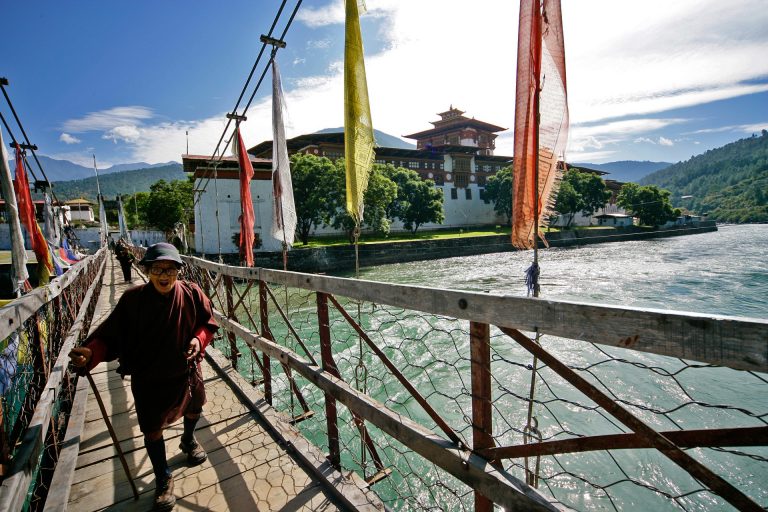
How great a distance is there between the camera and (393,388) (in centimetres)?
777

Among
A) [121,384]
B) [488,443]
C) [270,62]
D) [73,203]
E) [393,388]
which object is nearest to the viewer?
[488,443]

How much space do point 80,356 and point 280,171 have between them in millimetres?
3425

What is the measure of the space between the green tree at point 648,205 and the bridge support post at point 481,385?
6428 centimetres

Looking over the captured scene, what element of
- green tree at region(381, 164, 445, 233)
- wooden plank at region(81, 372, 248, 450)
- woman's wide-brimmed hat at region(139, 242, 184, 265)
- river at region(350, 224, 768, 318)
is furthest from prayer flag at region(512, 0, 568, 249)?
green tree at region(381, 164, 445, 233)

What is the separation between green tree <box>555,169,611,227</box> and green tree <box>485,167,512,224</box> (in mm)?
6179

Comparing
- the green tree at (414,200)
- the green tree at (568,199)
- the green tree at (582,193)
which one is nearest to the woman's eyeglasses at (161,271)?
the green tree at (414,200)

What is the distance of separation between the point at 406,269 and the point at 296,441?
2473 centimetres

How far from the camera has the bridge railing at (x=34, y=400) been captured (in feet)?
5.79

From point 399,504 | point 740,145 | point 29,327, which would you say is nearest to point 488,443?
point 29,327

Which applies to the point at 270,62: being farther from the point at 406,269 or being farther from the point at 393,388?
the point at 406,269

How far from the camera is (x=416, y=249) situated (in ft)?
110

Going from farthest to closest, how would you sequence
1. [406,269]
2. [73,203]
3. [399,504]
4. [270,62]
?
[73,203] < [406,269] < [270,62] < [399,504]

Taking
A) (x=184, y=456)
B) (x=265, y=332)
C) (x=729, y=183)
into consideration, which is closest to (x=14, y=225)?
(x=265, y=332)

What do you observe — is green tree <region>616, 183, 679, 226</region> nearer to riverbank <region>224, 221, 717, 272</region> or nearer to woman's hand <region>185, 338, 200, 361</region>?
riverbank <region>224, 221, 717, 272</region>
